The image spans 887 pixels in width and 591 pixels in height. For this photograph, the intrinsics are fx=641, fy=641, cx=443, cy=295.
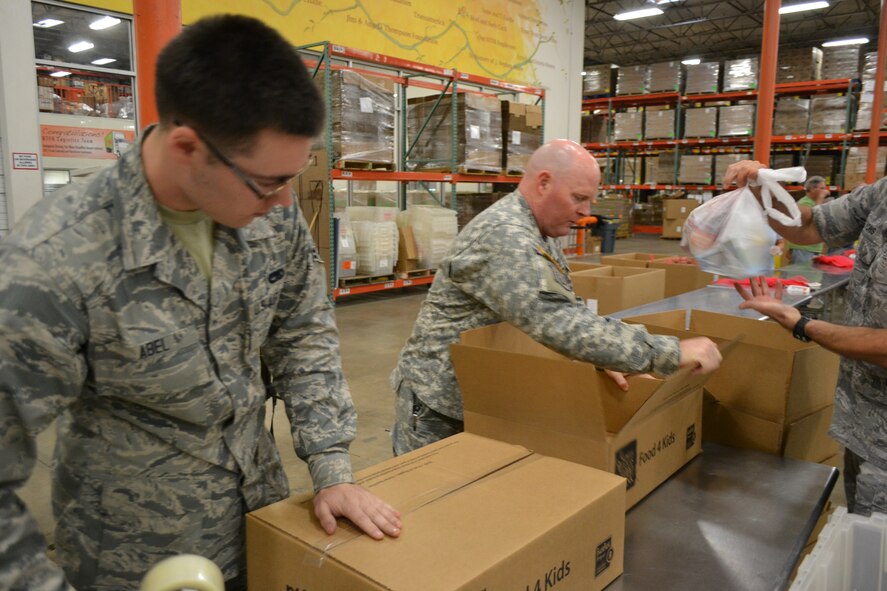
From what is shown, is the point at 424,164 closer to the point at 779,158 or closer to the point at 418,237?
the point at 418,237

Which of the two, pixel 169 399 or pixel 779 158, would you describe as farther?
pixel 779 158

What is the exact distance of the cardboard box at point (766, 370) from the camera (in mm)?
1883

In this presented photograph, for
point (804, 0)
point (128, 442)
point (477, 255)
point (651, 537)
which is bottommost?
point (651, 537)

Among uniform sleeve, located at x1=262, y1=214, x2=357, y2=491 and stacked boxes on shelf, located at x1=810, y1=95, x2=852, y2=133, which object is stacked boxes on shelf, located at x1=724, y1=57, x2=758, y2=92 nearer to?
stacked boxes on shelf, located at x1=810, y1=95, x2=852, y2=133

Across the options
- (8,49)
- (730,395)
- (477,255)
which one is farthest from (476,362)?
(8,49)

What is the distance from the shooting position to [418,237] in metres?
7.64

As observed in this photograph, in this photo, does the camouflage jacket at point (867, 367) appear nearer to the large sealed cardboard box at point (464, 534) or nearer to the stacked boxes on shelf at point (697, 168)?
the large sealed cardboard box at point (464, 534)

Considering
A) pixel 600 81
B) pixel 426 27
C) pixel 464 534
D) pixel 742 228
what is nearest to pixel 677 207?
pixel 600 81

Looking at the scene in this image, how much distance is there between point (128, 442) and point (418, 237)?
6649 mm

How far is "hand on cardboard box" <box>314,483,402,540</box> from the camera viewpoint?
106 cm

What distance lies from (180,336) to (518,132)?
25.3ft

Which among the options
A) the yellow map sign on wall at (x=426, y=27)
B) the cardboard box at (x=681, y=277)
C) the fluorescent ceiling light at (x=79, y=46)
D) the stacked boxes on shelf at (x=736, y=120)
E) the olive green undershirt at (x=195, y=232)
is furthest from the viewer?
the stacked boxes on shelf at (x=736, y=120)

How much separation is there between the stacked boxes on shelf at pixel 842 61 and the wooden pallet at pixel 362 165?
10.0 m

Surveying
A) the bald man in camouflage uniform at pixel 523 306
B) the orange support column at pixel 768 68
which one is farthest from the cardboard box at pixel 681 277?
the bald man in camouflage uniform at pixel 523 306
